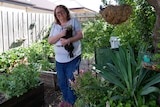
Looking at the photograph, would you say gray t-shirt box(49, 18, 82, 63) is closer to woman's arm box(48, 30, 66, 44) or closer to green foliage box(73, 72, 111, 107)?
woman's arm box(48, 30, 66, 44)

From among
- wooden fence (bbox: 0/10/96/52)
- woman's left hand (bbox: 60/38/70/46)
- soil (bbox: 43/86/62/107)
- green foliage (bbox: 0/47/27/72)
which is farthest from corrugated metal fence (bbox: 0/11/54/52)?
woman's left hand (bbox: 60/38/70/46)

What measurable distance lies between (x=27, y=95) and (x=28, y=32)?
111 inches

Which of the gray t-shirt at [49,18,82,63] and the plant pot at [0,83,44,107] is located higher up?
the gray t-shirt at [49,18,82,63]

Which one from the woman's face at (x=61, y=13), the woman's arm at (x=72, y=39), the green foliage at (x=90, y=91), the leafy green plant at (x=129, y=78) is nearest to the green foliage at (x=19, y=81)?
the woman's arm at (x=72, y=39)

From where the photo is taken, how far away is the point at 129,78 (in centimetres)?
168

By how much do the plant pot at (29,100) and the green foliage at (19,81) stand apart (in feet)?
0.19

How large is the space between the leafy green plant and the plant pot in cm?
132

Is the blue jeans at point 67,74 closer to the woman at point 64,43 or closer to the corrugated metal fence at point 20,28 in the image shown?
the woman at point 64,43

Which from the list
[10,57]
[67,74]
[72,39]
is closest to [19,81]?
[67,74]

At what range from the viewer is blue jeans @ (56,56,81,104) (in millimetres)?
2574

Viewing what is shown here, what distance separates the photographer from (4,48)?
4.50 meters

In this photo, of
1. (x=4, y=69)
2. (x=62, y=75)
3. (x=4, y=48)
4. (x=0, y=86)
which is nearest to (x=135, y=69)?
(x=62, y=75)

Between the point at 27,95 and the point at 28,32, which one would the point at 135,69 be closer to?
the point at 27,95

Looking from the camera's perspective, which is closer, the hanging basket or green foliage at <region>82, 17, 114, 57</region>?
the hanging basket
